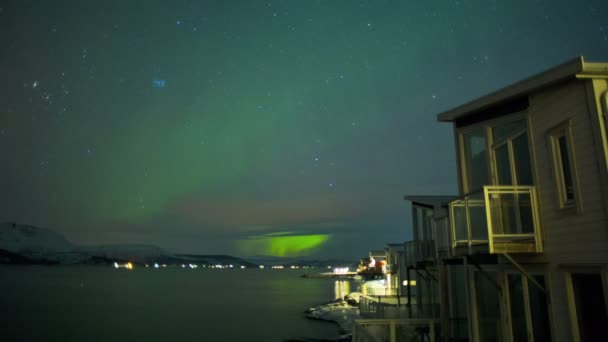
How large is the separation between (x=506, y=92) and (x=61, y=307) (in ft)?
245

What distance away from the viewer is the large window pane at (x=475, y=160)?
12.2m

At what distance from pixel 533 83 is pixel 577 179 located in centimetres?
255

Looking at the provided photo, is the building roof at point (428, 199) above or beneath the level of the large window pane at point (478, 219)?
above

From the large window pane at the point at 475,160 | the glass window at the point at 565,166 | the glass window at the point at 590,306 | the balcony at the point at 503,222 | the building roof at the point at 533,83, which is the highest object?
the building roof at the point at 533,83

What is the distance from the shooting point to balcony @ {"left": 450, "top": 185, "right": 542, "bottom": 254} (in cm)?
955

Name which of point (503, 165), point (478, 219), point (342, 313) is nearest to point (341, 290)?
point (342, 313)

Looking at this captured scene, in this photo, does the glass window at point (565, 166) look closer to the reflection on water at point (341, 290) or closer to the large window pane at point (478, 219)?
the large window pane at point (478, 219)

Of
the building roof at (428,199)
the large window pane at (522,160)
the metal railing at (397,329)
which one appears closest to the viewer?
the large window pane at (522,160)

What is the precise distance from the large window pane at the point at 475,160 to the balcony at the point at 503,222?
67.8 inches

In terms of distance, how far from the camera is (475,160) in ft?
41.4

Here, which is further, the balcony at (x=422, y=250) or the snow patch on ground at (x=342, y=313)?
the snow patch on ground at (x=342, y=313)

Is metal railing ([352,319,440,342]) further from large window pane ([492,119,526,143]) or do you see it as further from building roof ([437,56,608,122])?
building roof ([437,56,608,122])

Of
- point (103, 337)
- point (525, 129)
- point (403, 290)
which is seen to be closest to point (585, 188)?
point (525, 129)

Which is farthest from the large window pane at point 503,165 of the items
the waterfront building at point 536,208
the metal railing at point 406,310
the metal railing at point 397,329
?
the metal railing at point 406,310
